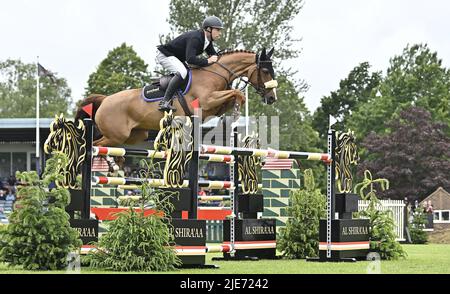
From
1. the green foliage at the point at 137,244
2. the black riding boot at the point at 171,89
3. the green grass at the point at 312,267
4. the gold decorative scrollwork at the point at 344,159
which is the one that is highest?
the black riding boot at the point at 171,89

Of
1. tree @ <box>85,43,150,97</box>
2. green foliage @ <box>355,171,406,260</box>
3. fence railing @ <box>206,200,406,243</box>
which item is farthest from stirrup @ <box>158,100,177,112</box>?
tree @ <box>85,43,150,97</box>

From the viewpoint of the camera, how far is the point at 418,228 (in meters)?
23.2

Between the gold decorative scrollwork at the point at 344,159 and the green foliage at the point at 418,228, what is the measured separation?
10.2 meters

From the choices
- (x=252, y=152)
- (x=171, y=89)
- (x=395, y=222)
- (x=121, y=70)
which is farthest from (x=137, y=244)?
(x=121, y=70)

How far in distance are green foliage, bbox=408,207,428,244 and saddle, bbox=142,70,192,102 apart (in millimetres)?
10803

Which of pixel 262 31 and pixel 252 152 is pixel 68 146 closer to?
pixel 252 152

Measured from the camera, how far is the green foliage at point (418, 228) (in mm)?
22562

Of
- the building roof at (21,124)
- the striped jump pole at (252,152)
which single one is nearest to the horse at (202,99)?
the striped jump pole at (252,152)

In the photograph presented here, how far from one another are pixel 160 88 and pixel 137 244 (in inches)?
158

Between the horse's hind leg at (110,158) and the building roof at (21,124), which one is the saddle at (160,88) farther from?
the building roof at (21,124)

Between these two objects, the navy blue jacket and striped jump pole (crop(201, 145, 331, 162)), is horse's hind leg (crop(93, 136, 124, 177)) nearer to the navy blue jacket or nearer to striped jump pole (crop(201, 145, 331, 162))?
the navy blue jacket

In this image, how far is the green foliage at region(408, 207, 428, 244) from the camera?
22.6 meters

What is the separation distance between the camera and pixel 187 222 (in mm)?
10344
